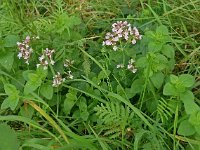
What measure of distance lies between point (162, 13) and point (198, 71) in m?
0.44

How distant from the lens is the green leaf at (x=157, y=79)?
6.14 feet

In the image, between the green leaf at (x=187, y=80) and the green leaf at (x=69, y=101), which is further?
the green leaf at (x=69, y=101)

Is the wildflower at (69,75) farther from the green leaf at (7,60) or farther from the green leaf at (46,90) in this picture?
the green leaf at (7,60)

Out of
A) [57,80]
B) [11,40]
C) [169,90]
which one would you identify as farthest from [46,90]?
[169,90]

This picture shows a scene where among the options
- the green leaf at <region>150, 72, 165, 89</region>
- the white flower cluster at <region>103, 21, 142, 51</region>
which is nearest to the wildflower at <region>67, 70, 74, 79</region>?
the white flower cluster at <region>103, 21, 142, 51</region>

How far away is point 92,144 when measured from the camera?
177 centimetres

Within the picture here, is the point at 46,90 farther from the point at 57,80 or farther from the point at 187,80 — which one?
the point at 187,80

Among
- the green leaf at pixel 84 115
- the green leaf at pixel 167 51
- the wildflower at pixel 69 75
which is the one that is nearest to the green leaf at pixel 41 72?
the wildflower at pixel 69 75

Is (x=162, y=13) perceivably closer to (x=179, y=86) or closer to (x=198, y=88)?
(x=198, y=88)

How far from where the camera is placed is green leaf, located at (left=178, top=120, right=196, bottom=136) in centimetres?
170

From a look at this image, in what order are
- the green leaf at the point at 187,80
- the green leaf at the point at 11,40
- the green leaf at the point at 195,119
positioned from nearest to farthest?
the green leaf at the point at 195,119
the green leaf at the point at 187,80
the green leaf at the point at 11,40

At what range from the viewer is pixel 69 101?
6.41 feet

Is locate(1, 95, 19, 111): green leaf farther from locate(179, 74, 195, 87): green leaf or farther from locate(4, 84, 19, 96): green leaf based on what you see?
locate(179, 74, 195, 87): green leaf

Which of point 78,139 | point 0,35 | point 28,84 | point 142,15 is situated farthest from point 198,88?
point 0,35
